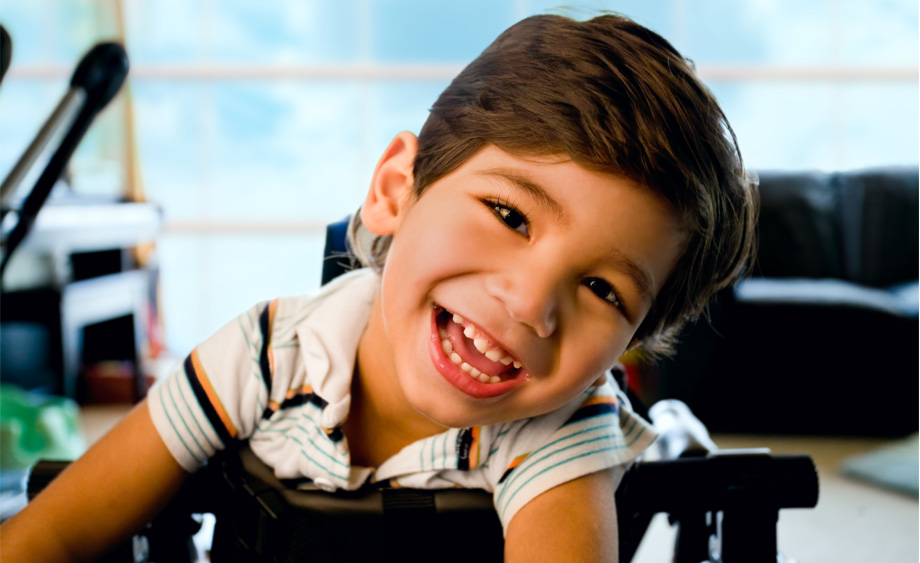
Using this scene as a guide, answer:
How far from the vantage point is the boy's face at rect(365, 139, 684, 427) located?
633 millimetres

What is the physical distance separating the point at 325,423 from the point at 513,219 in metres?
0.30

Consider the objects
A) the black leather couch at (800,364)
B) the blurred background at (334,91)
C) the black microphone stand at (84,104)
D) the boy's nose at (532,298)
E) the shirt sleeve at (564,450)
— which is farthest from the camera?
the blurred background at (334,91)

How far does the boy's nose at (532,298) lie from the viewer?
623 mm

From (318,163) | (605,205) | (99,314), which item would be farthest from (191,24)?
(605,205)

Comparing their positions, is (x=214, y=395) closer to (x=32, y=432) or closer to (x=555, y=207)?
(x=555, y=207)

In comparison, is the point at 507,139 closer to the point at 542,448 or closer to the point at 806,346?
the point at 542,448

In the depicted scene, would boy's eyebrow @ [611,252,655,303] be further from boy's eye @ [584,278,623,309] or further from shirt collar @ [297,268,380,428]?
shirt collar @ [297,268,380,428]

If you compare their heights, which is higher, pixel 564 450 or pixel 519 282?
pixel 519 282

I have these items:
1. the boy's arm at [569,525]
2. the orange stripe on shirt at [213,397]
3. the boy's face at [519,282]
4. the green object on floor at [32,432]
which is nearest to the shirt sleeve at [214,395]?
the orange stripe on shirt at [213,397]

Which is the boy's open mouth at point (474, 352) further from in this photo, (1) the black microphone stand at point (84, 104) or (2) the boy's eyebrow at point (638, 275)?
(1) the black microphone stand at point (84, 104)

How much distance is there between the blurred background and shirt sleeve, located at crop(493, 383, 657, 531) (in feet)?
10.4

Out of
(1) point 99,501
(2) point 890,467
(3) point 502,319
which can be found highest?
Result: (3) point 502,319

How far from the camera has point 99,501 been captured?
780mm

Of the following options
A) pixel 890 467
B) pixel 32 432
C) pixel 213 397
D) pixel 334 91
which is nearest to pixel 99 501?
pixel 213 397
